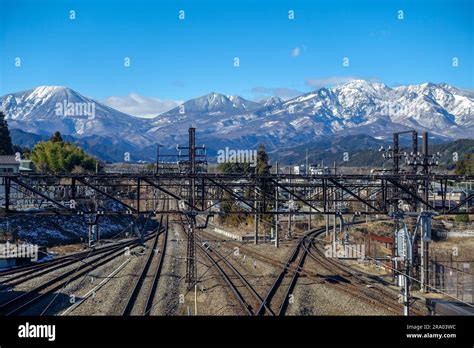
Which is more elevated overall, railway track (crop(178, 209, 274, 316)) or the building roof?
the building roof

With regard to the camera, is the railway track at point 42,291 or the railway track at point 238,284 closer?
the railway track at point 42,291

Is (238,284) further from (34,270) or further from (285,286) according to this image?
(34,270)
